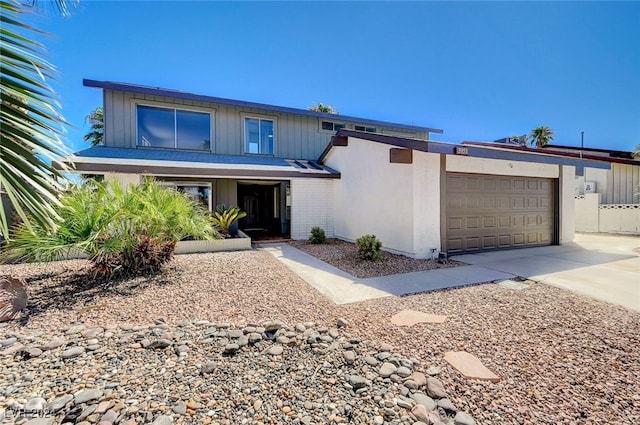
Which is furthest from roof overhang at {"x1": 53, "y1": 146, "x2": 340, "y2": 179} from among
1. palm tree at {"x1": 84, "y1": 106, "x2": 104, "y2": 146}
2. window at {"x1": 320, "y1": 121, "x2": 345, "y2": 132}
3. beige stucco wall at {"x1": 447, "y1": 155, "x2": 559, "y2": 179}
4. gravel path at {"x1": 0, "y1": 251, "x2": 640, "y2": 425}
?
palm tree at {"x1": 84, "y1": 106, "x2": 104, "y2": 146}

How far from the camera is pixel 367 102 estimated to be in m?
19.6

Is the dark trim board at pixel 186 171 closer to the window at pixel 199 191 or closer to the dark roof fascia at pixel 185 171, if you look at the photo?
the dark roof fascia at pixel 185 171

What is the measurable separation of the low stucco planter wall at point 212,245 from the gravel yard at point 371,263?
2.16 m

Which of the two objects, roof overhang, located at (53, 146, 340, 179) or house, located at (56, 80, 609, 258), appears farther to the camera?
roof overhang, located at (53, 146, 340, 179)

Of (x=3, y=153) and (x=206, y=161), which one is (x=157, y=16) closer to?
(x=206, y=161)

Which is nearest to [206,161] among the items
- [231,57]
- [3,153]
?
[231,57]

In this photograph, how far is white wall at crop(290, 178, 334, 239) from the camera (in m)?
11.4

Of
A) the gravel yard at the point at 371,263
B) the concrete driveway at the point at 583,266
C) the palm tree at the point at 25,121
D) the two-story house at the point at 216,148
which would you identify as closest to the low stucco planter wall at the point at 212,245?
the gravel yard at the point at 371,263

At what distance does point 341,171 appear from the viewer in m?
11.5

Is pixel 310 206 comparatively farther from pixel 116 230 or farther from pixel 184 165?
pixel 116 230

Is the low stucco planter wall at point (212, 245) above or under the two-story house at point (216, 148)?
under

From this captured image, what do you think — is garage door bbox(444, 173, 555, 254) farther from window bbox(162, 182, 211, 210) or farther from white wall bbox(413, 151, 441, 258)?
window bbox(162, 182, 211, 210)

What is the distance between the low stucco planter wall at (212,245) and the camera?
8.68 meters

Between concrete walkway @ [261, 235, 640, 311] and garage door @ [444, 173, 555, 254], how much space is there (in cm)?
53
